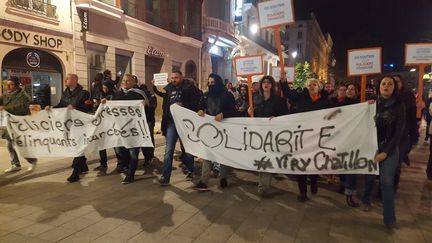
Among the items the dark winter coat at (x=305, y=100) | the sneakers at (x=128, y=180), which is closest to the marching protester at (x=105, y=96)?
the sneakers at (x=128, y=180)

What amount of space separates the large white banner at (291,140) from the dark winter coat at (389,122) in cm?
9

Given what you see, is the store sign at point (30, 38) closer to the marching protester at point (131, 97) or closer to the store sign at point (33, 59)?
the store sign at point (33, 59)

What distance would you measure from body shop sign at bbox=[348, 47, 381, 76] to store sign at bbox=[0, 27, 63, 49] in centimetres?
1050

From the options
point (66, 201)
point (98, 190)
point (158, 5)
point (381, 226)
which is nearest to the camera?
point (381, 226)

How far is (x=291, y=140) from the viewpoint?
4.84m

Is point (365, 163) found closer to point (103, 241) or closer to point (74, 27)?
point (103, 241)

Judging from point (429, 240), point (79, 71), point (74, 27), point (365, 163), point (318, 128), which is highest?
point (74, 27)

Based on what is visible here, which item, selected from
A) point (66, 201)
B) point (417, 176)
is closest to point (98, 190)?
point (66, 201)

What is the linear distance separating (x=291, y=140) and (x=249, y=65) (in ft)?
8.25

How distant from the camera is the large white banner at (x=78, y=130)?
5965 mm

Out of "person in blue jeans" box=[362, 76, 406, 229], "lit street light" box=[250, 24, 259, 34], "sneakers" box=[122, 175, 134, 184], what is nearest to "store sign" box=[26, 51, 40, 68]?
"sneakers" box=[122, 175, 134, 184]

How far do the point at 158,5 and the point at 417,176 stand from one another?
16279mm

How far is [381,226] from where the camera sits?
13.8 ft

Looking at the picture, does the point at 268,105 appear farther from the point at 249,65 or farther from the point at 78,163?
the point at 78,163
